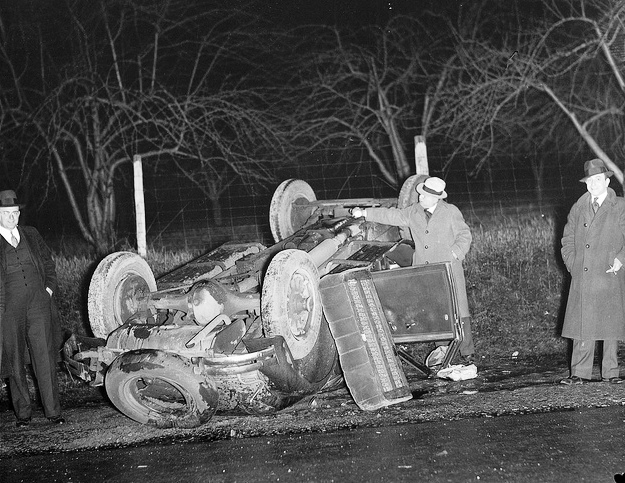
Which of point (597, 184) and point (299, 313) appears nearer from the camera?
point (299, 313)

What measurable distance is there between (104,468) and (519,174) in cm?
941

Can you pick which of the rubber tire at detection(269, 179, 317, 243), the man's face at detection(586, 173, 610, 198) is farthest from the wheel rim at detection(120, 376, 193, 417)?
the man's face at detection(586, 173, 610, 198)

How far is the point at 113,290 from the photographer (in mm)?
6383

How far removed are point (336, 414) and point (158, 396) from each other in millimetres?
1462

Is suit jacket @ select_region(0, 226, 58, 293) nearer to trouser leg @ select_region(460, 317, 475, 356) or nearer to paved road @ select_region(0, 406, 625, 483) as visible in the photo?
paved road @ select_region(0, 406, 625, 483)

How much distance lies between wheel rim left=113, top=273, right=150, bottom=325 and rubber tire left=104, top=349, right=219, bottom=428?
0.86m

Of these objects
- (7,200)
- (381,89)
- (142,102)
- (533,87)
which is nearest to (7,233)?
(7,200)

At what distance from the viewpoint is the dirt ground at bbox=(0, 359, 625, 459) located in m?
5.80

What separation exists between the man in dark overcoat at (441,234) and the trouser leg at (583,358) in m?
1.01

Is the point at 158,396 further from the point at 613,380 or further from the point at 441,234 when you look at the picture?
the point at 613,380

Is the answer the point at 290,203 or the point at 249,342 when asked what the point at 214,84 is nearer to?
the point at 290,203

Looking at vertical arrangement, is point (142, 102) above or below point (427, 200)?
above

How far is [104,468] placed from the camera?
205 inches

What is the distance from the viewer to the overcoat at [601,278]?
636 centimetres
